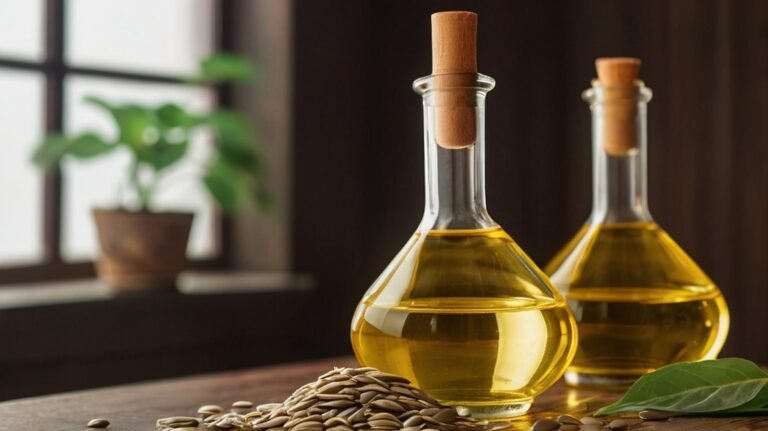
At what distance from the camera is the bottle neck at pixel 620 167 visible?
2.47 ft

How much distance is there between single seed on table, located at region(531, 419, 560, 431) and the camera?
56 cm

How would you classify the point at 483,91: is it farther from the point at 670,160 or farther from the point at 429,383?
the point at 670,160

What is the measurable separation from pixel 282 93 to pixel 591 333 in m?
1.60

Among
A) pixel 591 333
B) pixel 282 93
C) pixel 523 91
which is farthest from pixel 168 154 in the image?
pixel 591 333

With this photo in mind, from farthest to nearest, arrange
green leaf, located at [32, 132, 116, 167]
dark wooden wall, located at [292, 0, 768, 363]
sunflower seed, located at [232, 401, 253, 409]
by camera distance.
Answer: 1. dark wooden wall, located at [292, 0, 768, 363]
2. green leaf, located at [32, 132, 116, 167]
3. sunflower seed, located at [232, 401, 253, 409]

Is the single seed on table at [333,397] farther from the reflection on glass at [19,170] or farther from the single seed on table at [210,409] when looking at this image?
the reflection on glass at [19,170]

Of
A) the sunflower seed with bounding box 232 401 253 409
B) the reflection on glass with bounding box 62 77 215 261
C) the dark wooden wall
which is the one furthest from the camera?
the dark wooden wall

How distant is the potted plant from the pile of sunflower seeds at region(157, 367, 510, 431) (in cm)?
128

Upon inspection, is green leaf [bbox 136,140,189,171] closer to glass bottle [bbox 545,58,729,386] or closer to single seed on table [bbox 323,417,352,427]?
glass bottle [bbox 545,58,729,386]

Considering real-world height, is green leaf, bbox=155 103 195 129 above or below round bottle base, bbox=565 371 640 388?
above

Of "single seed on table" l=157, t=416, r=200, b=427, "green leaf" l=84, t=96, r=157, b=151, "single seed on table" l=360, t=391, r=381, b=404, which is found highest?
"green leaf" l=84, t=96, r=157, b=151

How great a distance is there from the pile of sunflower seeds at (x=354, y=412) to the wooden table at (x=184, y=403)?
4cm

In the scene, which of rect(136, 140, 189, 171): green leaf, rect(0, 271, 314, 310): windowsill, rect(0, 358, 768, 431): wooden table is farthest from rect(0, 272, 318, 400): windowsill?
rect(0, 358, 768, 431): wooden table

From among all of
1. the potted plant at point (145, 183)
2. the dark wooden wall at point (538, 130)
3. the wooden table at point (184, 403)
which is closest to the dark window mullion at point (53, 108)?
the potted plant at point (145, 183)
